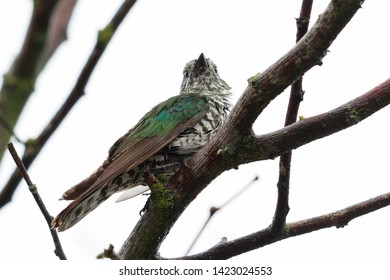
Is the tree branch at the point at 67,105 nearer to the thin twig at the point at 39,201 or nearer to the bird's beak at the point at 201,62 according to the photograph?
the thin twig at the point at 39,201

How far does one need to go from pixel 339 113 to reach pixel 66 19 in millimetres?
1961

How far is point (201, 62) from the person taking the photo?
25.8ft

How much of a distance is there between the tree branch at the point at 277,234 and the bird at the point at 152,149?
78cm

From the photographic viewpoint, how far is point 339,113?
3564 millimetres

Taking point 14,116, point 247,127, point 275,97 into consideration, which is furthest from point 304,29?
point 14,116

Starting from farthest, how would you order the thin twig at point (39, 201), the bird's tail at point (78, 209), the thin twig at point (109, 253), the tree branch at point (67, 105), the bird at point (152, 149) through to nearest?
the bird at point (152, 149)
the bird's tail at point (78, 209)
the thin twig at point (109, 253)
the thin twig at point (39, 201)
the tree branch at point (67, 105)

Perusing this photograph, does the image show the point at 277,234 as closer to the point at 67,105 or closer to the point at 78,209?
the point at 78,209

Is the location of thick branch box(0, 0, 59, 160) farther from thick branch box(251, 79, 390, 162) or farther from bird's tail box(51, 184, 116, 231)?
bird's tail box(51, 184, 116, 231)

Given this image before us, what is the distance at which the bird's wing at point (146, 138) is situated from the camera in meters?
4.99

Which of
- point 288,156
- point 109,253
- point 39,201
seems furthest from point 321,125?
point 39,201

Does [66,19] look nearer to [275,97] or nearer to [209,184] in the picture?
[275,97]

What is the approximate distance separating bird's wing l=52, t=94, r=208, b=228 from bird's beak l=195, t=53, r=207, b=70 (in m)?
1.54

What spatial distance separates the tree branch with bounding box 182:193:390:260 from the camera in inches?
157

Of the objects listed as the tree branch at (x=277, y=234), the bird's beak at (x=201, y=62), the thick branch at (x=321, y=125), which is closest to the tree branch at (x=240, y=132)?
the thick branch at (x=321, y=125)
